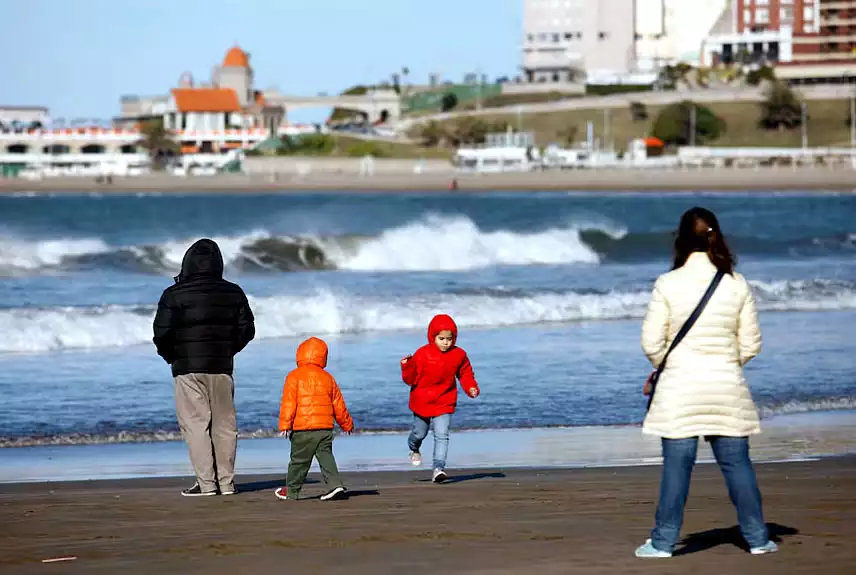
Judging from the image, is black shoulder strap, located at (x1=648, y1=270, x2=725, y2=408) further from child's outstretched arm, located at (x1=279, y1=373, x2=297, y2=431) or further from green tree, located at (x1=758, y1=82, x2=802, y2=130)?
green tree, located at (x1=758, y1=82, x2=802, y2=130)

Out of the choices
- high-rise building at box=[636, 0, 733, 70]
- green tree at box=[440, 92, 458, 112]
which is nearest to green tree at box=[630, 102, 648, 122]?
high-rise building at box=[636, 0, 733, 70]

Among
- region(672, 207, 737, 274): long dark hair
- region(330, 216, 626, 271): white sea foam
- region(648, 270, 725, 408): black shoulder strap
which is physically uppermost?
region(672, 207, 737, 274): long dark hair

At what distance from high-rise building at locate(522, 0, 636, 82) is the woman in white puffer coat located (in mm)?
141587

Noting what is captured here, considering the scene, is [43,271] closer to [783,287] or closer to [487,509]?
[783,287]

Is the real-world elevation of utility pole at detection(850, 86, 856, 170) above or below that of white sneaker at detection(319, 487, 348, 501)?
below

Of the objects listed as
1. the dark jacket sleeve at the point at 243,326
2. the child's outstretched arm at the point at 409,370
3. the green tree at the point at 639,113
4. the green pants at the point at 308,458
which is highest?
the dark jacket sleeve at the point at 243,326

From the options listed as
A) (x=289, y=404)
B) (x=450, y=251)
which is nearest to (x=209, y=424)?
(x=289, y=404)

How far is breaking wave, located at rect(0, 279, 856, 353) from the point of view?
18859 millimetres

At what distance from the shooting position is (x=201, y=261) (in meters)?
8.10

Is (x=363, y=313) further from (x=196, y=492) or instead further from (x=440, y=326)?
(x=196, y=492)

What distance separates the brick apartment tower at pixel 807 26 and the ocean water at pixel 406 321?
8386 centimetres

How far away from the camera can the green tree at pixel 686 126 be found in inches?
4815

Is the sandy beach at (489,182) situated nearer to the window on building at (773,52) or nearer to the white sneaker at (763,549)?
the window on building at (773,52)

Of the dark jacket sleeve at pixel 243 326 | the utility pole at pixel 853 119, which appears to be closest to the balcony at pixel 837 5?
Answer: the utility pole at pixel 853 119
